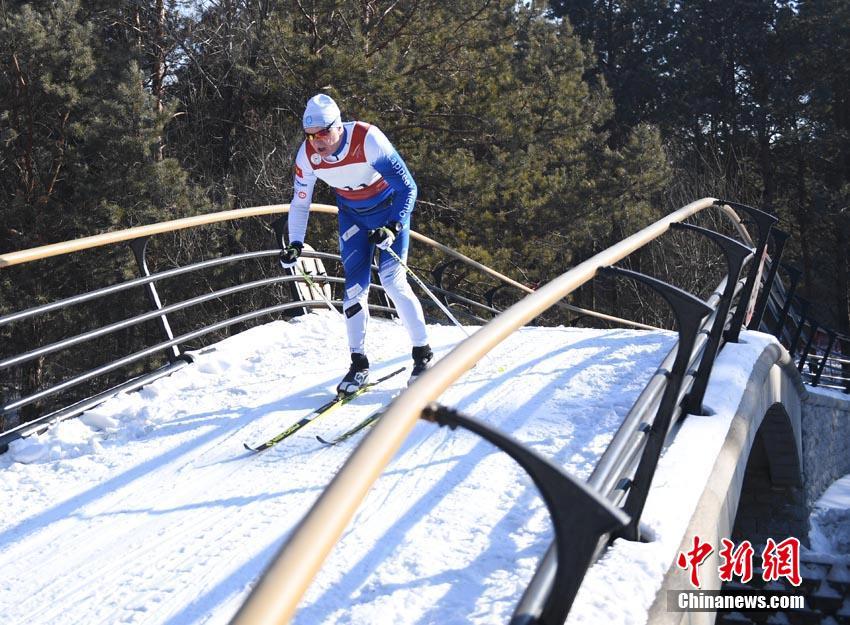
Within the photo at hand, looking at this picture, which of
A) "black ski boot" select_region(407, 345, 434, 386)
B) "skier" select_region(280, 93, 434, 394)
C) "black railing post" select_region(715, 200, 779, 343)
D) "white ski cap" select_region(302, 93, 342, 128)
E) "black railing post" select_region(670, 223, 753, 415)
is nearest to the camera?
"black railing post" select_region(670, 223, 753, 415)

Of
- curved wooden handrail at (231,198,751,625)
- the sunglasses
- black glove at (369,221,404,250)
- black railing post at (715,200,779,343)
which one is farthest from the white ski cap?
curved wooden handrail at (231,198,751,625)

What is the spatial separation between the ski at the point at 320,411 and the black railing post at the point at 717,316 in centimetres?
227

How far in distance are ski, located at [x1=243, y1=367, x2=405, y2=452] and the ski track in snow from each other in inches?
2.2

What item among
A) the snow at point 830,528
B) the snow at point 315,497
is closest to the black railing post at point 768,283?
the snow at point 315,497

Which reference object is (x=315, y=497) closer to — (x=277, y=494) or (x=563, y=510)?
(x=277, y=494)

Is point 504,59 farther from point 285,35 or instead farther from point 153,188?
point 153,188

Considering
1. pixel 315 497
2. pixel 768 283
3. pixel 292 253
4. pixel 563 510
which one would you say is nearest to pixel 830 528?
pixel 768 283

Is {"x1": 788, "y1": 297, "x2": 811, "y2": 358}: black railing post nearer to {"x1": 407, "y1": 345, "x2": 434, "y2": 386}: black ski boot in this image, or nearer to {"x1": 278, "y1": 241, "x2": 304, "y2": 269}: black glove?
{"x1": 407, "y1": 345, "x2": 434, "y2": 386}: black ski boot

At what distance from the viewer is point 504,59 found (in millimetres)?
21359

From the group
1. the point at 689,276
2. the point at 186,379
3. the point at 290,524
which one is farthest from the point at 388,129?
the point at 290,524

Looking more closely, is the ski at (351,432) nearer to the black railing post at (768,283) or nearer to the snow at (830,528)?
the black railing post at (768,283)

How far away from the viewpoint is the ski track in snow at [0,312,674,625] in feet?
10.9

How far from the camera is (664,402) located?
3178mm

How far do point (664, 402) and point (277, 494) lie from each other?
2121 mm
